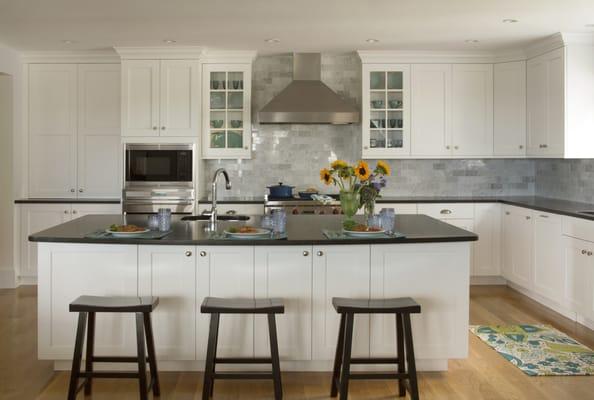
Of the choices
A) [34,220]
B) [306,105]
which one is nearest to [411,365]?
[306,105]

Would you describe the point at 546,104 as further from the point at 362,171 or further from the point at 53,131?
the point at 53,131

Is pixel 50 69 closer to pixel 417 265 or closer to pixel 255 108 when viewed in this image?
pixel 255 108

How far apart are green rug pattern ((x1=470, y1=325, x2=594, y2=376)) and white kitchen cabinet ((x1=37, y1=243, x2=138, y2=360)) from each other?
2.50 metres

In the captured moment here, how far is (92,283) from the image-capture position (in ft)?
12.4

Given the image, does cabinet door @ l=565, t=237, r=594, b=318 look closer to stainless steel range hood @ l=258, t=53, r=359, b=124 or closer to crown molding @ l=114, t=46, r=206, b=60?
stainless steel range hood @ l=258, t=53, r=359, b=124

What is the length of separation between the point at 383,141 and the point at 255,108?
4.73 ft

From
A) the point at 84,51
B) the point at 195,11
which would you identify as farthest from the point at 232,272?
the point at 84,51

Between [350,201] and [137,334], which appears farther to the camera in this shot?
[350,201]

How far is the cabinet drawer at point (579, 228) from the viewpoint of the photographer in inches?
189

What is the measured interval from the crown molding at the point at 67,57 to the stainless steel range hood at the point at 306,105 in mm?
1758

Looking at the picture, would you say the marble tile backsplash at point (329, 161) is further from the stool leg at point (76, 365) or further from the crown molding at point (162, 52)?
the stool leg at point (76, 365)

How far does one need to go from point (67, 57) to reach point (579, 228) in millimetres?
5216

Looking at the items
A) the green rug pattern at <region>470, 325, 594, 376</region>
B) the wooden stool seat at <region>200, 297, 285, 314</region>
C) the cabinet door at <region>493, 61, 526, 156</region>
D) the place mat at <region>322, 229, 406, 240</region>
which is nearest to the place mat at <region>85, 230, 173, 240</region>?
the wooden stool seat at <region>200, 297, 285, 314</region>

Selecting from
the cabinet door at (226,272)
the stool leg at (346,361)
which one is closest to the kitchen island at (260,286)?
the cabinet door at (226,272)
